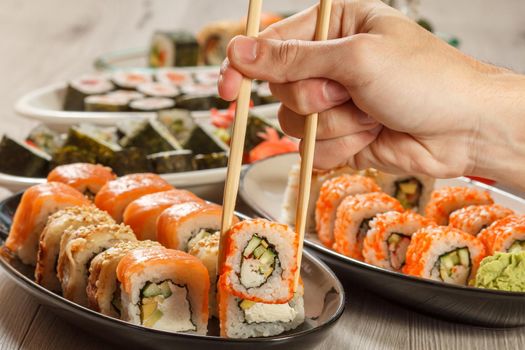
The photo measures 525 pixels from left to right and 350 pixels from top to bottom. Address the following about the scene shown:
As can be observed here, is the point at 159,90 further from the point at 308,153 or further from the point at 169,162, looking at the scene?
the point at 308,153

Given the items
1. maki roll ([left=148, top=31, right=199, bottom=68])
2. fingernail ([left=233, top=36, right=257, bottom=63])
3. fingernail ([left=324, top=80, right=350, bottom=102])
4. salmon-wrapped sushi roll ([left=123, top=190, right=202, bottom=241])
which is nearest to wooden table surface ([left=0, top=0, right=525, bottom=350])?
salmon-wrapped sushi roll ([left=123, top=190, right=202, bottom=241])

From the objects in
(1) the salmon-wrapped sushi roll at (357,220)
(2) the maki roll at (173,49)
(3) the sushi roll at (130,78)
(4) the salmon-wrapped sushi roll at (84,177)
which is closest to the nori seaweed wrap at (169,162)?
(4) the salmon-wrapped sushi roll at (84,177)

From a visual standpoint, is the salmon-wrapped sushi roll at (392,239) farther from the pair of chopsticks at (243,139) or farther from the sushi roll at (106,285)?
the sushi roll at (106,285)

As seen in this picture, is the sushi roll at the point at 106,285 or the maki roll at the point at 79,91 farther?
the maki roll at the point at 79,91

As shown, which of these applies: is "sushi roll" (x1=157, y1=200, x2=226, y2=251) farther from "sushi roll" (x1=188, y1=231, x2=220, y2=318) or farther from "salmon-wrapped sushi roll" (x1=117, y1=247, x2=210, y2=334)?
"salmon-wrapped sushi roll" (x1=117, y1=247, x2=210, y2=334)

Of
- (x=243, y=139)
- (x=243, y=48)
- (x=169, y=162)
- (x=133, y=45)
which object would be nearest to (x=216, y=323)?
(x=243, y=139)
